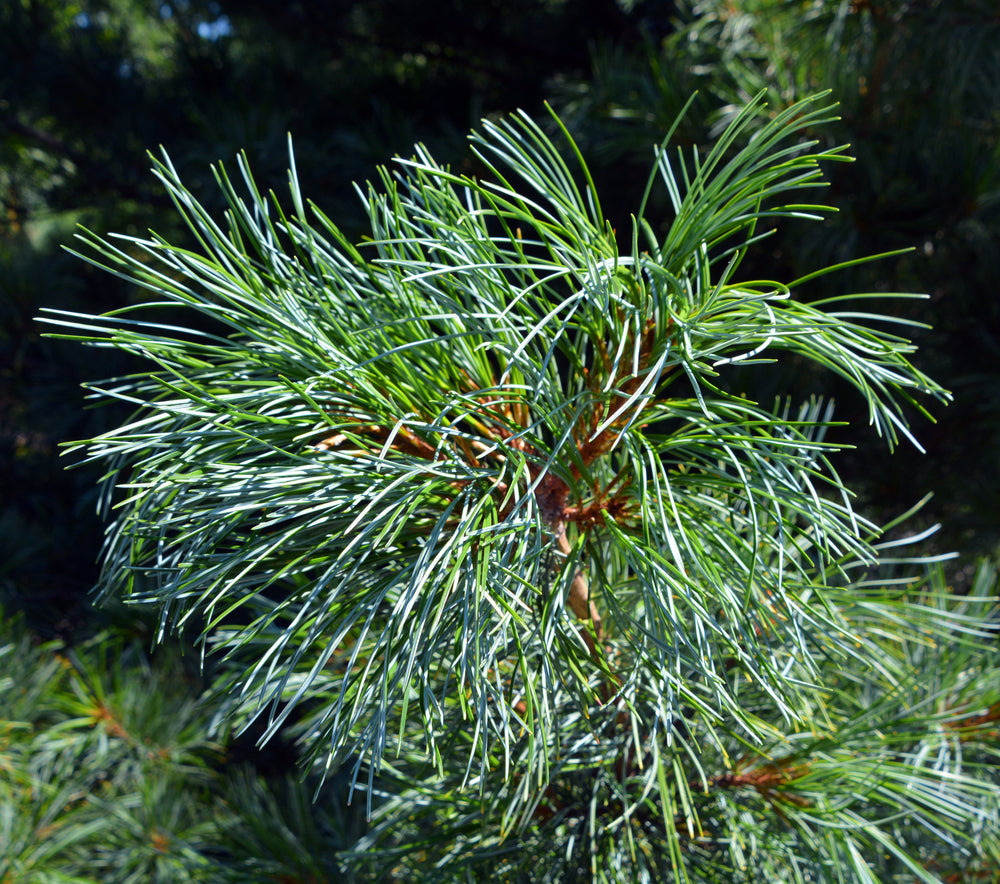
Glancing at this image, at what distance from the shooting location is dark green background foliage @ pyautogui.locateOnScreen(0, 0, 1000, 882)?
72cm

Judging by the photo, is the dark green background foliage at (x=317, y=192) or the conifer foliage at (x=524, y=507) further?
the dark green background foliage at (x=317, y=192)

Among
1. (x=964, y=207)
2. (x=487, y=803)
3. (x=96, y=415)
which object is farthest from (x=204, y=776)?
(x=964, y=207)

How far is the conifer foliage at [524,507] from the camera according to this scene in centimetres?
25

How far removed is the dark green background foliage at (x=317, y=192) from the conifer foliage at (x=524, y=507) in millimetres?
87

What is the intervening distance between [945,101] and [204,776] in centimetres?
110

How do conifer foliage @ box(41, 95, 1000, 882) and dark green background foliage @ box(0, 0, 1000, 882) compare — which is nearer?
conifer foliage @ box(41, 95, 1000, 882)

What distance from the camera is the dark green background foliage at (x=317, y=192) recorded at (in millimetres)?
717

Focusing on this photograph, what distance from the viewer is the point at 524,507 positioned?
301mm

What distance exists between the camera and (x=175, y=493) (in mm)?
292

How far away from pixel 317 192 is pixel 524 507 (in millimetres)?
733

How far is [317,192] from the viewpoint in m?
0.91

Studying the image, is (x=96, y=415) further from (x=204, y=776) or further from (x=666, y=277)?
(x=666, y=277)

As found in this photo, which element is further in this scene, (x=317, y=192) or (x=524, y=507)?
(x=317, y=192)

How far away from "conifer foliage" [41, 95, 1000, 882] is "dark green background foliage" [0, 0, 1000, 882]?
3.4 inches
